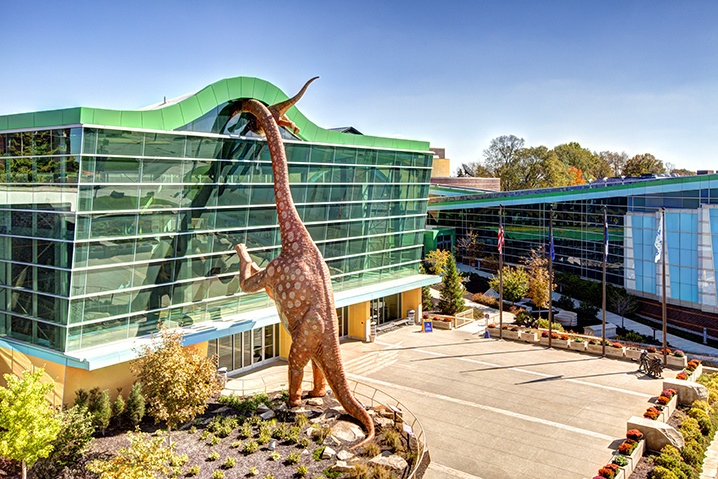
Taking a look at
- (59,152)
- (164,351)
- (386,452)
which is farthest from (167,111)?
(386,452)

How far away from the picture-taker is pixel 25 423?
16.8 meters

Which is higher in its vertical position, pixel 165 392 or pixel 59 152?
pixel 59 152

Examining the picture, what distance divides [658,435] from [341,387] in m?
11.1

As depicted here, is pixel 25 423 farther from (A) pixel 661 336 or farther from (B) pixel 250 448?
(A) pixel 661 336

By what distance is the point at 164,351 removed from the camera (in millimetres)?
19578

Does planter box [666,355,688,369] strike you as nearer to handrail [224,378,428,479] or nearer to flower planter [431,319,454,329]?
flower planter [431,319,454,329]

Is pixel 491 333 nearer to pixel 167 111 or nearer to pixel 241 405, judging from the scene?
pixel 241 405

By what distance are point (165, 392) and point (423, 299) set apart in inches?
1018

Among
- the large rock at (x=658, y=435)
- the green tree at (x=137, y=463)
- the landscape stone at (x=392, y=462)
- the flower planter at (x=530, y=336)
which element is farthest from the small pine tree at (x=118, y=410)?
the flower planter at (x=530, y=336)

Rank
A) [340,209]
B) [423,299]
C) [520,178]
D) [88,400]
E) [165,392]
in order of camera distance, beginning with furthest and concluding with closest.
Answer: [520,178]
[423,299]
[340,209]
[88,400]
[165,392]

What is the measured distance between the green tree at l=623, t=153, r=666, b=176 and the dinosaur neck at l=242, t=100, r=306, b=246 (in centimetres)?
7447

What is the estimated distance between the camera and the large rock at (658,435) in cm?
2055

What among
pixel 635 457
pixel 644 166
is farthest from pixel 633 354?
pixel 644 166

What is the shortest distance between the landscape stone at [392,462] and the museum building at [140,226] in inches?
381
